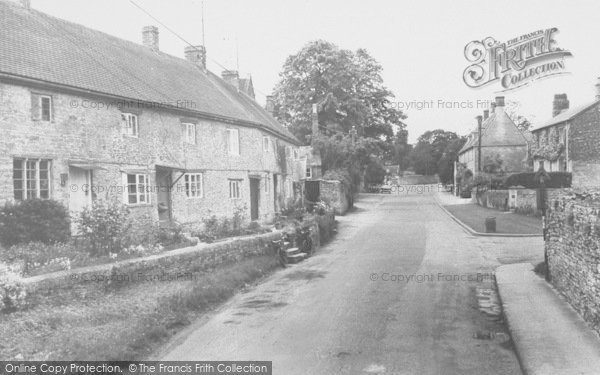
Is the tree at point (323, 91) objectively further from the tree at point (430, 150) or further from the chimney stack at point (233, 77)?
the tree at point (430, 150)

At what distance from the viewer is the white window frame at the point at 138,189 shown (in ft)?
62.7

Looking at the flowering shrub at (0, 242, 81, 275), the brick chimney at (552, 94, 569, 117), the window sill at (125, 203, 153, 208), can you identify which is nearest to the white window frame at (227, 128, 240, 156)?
the window sill at (125, 203, 153, 208)

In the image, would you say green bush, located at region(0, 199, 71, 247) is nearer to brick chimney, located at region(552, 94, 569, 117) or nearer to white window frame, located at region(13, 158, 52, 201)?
white window frame, located at region(13, 158, 52, 201)

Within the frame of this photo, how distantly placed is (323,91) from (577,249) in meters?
44.7

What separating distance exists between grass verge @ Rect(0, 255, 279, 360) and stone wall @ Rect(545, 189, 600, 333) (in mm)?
7874

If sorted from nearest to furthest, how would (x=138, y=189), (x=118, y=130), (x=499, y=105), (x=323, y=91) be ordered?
(x=118, y=130), (x=138, y=189), (x=323, y=91), (x=499, y=105)

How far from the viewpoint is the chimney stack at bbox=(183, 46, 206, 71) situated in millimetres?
33819

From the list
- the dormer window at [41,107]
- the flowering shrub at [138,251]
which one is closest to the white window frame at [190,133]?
the dormer window at [41,107]

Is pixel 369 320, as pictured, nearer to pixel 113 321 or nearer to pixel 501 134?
pixel 113 321

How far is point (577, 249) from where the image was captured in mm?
10344

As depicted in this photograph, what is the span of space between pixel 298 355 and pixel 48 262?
25.3 ft

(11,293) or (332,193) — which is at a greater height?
(332,193)

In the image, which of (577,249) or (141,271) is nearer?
(577,249)

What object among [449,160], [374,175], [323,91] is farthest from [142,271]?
[449,160]
